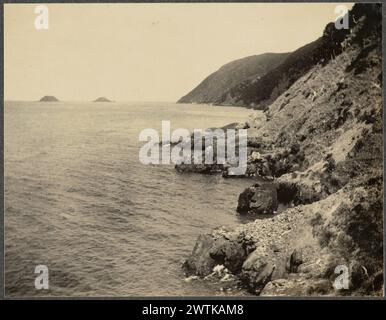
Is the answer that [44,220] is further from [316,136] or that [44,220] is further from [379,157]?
[379,157]

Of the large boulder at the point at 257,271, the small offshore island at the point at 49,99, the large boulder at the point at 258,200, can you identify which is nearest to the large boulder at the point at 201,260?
the large boulder at the point at 257,271

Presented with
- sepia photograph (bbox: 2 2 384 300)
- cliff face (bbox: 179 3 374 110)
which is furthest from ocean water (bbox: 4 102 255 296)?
cliff face (bbox: 179 3 374 110)

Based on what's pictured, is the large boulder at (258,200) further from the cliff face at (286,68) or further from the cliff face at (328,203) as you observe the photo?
the cliff face at (286,68)

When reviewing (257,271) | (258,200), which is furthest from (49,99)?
(257,271)

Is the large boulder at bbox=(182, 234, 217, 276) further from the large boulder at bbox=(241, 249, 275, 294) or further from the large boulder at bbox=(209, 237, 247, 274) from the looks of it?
the large boulder at bbox=(241, 249, 275, 294)

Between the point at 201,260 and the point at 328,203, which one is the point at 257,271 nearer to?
the point at 201,260

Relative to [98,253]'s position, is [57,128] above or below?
above

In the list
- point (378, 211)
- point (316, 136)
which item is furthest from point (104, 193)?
point (378, 211)
